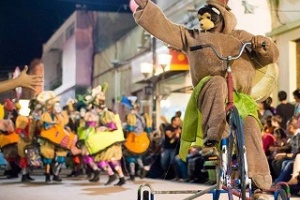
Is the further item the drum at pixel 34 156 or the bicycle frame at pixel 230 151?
the drum at pixel 34 156

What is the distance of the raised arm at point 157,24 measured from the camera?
508 centimetres

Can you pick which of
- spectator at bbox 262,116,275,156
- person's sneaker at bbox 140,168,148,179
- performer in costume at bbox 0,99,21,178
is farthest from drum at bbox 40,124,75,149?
spectator at bbox 262,116,275,156

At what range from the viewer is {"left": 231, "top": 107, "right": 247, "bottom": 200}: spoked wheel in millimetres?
4363

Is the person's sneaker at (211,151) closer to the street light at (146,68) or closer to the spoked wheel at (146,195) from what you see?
the spoked wheel at (146,195)

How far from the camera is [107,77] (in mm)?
24406

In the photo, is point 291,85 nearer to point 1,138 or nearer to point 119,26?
point 1,138

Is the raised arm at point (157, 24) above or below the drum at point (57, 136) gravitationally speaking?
above

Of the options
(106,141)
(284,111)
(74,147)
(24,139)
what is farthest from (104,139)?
(284,111)

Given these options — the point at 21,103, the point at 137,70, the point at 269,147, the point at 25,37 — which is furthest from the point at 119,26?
the point at 269,147

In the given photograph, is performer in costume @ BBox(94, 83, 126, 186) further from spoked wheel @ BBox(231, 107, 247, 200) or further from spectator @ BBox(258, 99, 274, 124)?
spoked wheel @ BBox(231, 107, 247, 200)

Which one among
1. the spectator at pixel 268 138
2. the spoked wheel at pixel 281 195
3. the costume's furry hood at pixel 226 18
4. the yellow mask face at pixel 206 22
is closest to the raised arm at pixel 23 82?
the yellow mask face at pixel 206 22

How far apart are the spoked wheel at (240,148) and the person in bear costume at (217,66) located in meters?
0.12

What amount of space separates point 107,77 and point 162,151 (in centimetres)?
1118

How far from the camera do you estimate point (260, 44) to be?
4.86 meters
